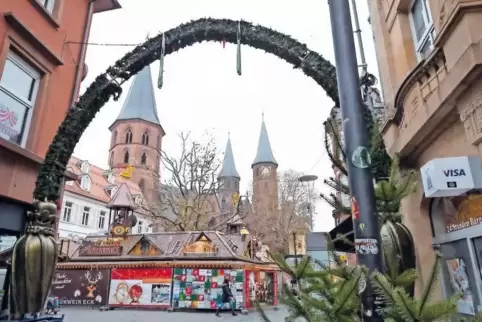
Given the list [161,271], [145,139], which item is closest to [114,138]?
[145,139]

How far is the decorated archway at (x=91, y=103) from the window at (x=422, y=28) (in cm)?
231

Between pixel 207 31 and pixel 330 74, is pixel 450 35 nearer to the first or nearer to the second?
pixel 330 74

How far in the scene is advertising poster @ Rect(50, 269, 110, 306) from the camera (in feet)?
67.7

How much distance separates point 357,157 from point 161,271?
64.2ft

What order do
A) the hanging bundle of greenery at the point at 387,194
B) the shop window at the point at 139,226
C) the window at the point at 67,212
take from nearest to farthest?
the hanging bundle of greenery at the point at 387,194 → the window at the point at 67,212 → the shop window at the point at 139,226

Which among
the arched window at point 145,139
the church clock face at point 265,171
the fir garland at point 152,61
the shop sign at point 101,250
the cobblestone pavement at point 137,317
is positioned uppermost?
the arched window at point 145,139

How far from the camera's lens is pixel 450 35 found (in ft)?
14.3

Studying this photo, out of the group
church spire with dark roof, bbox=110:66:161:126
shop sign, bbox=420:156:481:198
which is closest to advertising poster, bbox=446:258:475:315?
shop sign, bbox=420:156:481:198

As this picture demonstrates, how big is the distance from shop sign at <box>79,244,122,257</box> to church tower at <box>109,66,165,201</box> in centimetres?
3762

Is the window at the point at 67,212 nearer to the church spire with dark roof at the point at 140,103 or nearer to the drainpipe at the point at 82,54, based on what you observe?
the drainpipe at the point at 82,54

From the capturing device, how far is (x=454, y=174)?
4.16 m

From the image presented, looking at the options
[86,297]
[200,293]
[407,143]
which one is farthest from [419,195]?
[86,297]

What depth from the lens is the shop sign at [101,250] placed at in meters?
21.9

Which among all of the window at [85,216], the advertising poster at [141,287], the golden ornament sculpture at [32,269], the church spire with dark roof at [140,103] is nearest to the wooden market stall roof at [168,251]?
the advertising poster at [141,287]
